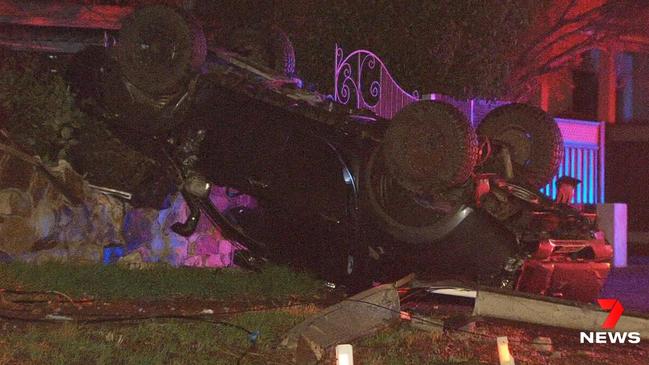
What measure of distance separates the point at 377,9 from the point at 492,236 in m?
6.60

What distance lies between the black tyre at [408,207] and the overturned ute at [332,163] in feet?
0.04

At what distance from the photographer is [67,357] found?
227 inches

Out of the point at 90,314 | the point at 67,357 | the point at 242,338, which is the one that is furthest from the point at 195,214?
the point at 67,357

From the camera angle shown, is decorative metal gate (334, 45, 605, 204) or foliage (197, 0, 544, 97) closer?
decorative metal gate (334, 45, 605, 204)

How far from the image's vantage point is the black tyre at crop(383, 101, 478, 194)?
23.4 ft

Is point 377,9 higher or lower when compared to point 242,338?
higher

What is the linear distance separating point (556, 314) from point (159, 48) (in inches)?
187

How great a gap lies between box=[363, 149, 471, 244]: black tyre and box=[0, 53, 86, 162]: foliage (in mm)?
3798

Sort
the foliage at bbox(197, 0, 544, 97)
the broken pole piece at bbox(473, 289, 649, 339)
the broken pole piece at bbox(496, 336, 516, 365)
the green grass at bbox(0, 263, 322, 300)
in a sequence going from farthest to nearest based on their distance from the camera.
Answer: the foliage at bbox(197, 0, 544, 97), the green grass at bbox(0, 263, 322, 300), the broken pole piece at bbox(473, 289, 649, 339), the broken pole piece at bbox(496, 336, 516, 365)

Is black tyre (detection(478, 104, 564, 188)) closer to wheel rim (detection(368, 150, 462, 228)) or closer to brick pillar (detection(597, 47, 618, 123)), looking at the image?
wheel rim (detection(368, 150, 462, 228))

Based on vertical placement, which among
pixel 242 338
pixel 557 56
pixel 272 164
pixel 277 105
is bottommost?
pixel 242 338

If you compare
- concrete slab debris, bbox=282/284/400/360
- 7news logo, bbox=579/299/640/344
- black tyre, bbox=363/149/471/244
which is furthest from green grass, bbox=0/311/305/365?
7news logo, bbox=579/299/640/344

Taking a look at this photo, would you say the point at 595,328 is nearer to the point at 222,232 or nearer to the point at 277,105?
the point at 277,105

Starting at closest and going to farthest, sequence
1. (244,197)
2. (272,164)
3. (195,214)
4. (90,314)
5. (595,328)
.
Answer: (595,328) < (90,314) < (272,164) < (195,214) < (244,197)
